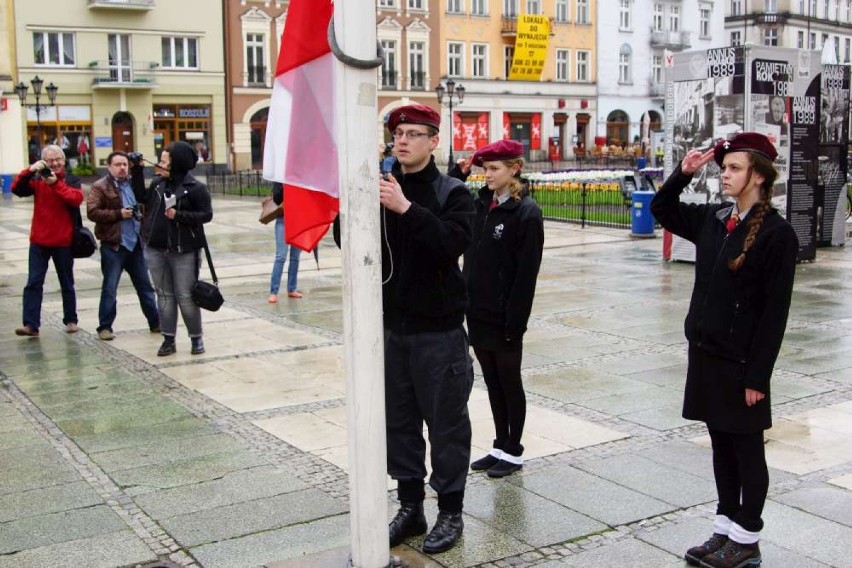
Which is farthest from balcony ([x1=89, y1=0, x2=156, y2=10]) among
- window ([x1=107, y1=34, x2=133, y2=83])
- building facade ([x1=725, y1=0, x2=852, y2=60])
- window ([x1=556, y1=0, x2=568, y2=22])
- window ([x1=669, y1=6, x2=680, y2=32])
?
building facade ([x1=725, y1=0, x2=852, y2=60])

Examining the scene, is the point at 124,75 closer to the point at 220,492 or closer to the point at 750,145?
the point at 220,492

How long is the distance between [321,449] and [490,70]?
5302 centimetres

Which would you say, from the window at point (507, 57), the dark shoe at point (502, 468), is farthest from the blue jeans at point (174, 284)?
the window at point (507, 57)

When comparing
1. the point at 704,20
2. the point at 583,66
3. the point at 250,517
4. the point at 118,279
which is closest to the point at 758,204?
the point at 250,517

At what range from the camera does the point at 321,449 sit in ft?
20.2

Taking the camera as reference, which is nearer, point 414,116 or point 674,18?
point 414,116

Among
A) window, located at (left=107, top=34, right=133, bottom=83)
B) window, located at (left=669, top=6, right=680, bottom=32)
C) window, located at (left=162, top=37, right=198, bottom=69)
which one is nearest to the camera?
window, located at (left=107, top=34, right=133, bottom=83)

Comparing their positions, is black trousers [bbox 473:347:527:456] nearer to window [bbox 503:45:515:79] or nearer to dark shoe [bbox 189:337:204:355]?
dark shoe [bbox 189:337:204:355]

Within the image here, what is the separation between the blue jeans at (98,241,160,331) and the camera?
32.4 feet

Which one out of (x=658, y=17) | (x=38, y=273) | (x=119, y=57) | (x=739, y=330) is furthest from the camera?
(x=658, y=17)

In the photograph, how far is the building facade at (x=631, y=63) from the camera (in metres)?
61.4

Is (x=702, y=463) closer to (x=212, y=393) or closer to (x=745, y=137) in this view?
(x=745, y=137)

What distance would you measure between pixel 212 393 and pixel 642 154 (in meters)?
42.9

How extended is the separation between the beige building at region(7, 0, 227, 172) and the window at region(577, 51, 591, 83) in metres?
22.6
